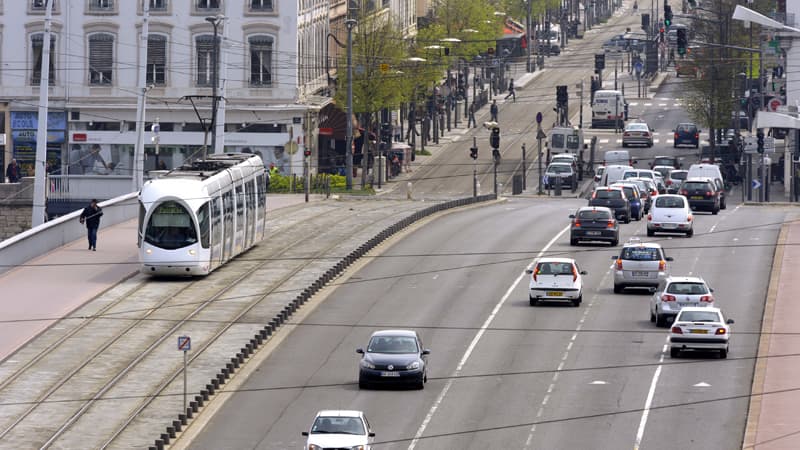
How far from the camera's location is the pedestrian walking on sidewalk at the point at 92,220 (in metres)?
67.2

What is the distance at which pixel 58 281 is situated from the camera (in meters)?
62.0

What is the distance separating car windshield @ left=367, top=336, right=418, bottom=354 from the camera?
46.6 metres

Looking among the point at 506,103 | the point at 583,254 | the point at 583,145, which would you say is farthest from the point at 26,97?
the point at 506,103

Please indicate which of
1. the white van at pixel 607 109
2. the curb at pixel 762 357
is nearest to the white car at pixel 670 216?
the curb at pixel 762 357

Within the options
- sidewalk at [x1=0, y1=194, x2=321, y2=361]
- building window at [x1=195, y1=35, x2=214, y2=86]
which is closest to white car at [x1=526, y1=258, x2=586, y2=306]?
sidewalk at [x1=0, y1=194, x2=321, y2=361]

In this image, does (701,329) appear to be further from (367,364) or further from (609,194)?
(609,194)

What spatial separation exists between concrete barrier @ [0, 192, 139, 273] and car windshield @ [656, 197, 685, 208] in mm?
23016

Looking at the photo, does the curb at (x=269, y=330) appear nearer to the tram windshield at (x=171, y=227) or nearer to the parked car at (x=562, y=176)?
the tram windshield at (x=171, y=227)

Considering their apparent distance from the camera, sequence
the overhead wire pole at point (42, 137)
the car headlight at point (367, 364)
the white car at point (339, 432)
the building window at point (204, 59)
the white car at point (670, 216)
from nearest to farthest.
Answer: the white car at point (339, 432) → the car headlight at point (367, 364) → the white car at point (670, 216) → the overhead wire pole at point (42, 137) → the building window at point (204, 59)

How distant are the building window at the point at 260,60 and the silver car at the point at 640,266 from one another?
49.9 m

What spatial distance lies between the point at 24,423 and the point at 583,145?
270 feet

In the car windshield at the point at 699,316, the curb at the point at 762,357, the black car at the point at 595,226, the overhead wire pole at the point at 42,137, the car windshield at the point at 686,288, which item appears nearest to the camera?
the curb at the point at 762,357

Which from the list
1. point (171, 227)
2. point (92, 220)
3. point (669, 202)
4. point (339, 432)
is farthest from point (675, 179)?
point (339, 432)

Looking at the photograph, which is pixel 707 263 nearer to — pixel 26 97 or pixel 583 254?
pixel 583 254
